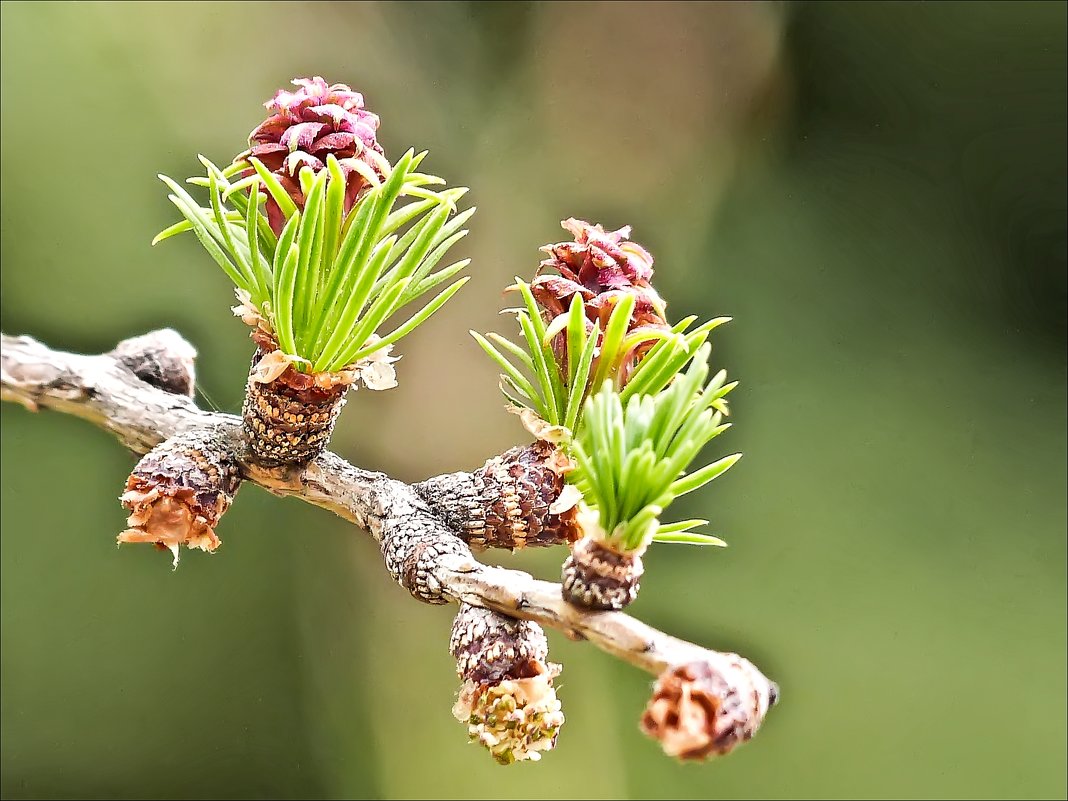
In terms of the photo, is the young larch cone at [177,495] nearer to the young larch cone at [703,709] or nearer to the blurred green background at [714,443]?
the young larch cone at [703,709]

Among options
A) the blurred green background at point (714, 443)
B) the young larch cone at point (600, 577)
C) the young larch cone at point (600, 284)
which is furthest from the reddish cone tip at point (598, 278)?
the blurred green background at point (714, 443)

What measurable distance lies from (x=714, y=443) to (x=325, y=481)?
0.45 m

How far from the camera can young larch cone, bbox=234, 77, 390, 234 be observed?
30cm

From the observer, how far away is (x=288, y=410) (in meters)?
0.30

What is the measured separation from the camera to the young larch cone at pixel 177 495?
0.29 m

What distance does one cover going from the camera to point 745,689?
20 cm

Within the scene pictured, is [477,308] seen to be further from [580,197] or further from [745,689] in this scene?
[745,689]

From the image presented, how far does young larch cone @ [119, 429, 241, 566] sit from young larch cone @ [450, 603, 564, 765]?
10cm

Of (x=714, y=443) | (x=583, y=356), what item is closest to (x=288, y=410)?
(x=583, y=356)

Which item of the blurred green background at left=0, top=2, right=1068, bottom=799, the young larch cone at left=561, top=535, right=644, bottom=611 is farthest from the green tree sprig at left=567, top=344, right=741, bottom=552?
the blurred green background at left=0, top=2, right=1068, bottom=799

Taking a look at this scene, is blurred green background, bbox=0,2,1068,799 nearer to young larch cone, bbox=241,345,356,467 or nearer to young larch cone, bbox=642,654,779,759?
young larch cone, bbox=241,345,356,467

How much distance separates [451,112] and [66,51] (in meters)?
0.29

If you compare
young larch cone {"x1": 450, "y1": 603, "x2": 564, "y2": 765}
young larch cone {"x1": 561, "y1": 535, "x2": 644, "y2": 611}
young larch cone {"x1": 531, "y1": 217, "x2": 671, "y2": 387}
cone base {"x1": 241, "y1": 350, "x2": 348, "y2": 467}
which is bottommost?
young larch cone {"x1": 450, "y1": 603, "x2": 564, "y2": 765}

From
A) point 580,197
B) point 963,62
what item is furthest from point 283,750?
point 963,62
